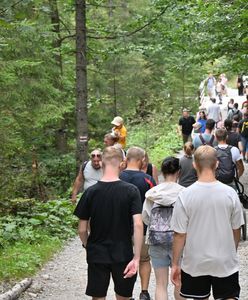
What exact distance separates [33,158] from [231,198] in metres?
11.1

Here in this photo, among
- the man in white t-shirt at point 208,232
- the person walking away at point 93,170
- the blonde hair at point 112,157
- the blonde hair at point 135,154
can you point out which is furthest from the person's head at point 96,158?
the man in white t-shirt at point 208,232

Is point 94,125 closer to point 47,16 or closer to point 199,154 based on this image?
point 47,16

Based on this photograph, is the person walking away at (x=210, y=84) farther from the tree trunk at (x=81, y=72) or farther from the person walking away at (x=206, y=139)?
the person walking away at (x=206, y=139)

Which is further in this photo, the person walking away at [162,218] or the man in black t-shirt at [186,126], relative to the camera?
the man in black t-shirt at [186,126]

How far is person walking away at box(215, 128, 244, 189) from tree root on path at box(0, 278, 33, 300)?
3717mm

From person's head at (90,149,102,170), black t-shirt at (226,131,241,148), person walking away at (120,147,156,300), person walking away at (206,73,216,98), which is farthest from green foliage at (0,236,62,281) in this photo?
person walking away at (206,73,216,98)

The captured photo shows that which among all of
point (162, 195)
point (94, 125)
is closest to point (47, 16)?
point (94, 125)

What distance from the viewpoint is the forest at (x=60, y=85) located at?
36.1 feet

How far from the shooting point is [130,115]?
103 feet

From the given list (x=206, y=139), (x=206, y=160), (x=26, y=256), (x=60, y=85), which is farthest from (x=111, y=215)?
(x=60, y=85)

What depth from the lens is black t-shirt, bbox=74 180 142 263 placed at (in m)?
5.25

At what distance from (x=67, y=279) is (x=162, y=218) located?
3287 millimetres

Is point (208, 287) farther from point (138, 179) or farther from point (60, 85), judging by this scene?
point (60, 85)

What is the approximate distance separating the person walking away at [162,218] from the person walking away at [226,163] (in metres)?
3.75
